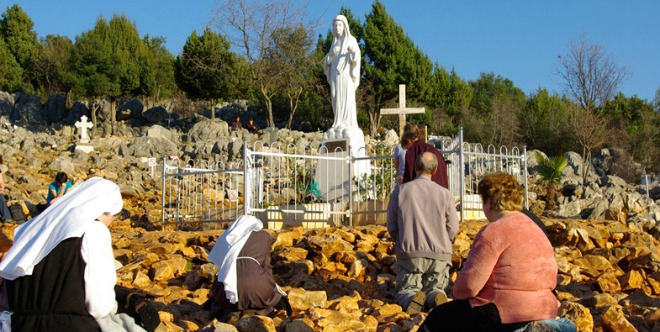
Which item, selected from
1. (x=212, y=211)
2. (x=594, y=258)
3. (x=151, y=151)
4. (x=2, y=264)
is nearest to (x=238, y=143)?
(x=151, y=151)

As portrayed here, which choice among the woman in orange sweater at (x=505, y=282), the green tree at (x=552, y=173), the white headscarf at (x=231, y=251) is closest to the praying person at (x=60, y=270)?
the woman in orange sweater at (x=505, y=282)

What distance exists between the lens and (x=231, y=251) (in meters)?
5.47

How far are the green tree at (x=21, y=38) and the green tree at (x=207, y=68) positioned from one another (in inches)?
560

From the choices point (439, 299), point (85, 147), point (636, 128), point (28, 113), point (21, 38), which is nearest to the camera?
point (439, 299)

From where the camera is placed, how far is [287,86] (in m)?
36.2

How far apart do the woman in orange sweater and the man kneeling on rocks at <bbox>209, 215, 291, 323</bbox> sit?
2.05 meters

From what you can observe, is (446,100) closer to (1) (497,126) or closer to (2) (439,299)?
(1) (497,126)

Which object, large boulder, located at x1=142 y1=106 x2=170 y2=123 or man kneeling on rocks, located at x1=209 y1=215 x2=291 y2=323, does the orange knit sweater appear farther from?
large boulder, located at x1=142 y1=106 x2=170 y2=123

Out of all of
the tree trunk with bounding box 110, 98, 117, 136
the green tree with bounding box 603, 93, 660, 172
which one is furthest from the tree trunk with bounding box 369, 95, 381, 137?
the tree trunk with bounding box 110, 98, 117, 136

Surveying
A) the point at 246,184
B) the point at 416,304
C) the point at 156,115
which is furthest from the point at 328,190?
the point at 156,115

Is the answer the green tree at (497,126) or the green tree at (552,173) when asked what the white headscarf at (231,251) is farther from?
the green tree at (497,126)

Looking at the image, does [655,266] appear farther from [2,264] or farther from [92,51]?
[92,51]

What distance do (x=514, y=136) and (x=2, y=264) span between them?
1364 inches

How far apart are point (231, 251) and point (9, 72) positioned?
148 feet
